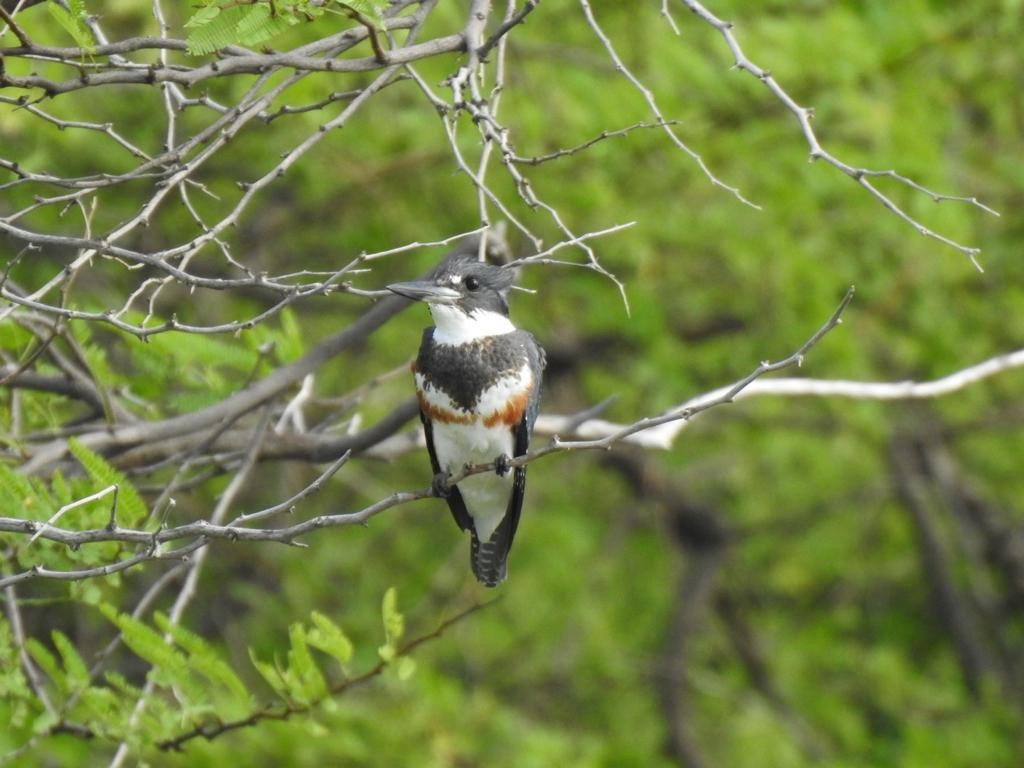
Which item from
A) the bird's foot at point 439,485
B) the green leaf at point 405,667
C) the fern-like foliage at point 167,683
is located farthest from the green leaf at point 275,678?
the bird's foot at point 439,485

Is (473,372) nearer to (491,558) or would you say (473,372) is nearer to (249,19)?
(491,558)

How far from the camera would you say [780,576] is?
29.5ft

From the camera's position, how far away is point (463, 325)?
3.62 metres

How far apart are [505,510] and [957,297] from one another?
14.5 feet

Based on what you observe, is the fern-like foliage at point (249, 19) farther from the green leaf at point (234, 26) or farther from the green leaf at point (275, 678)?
the green leaf at point (275, 678)

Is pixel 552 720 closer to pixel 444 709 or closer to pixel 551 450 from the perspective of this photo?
pixel 444 709

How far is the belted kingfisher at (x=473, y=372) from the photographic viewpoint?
3.59 m

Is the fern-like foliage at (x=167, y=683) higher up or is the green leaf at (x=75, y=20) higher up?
the green leaf at (x=75, y=20)

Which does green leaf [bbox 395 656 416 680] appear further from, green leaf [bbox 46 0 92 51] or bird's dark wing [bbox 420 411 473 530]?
green leaf [bbox 46 0 92 51]

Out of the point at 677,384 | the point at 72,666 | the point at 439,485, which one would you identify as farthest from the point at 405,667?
the point at 677,384

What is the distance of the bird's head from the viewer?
11.7ft

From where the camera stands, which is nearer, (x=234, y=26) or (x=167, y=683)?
(x=234, y=26)

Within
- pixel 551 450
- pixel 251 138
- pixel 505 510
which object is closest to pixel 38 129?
pixel 251 138

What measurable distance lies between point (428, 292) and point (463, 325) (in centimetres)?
26
